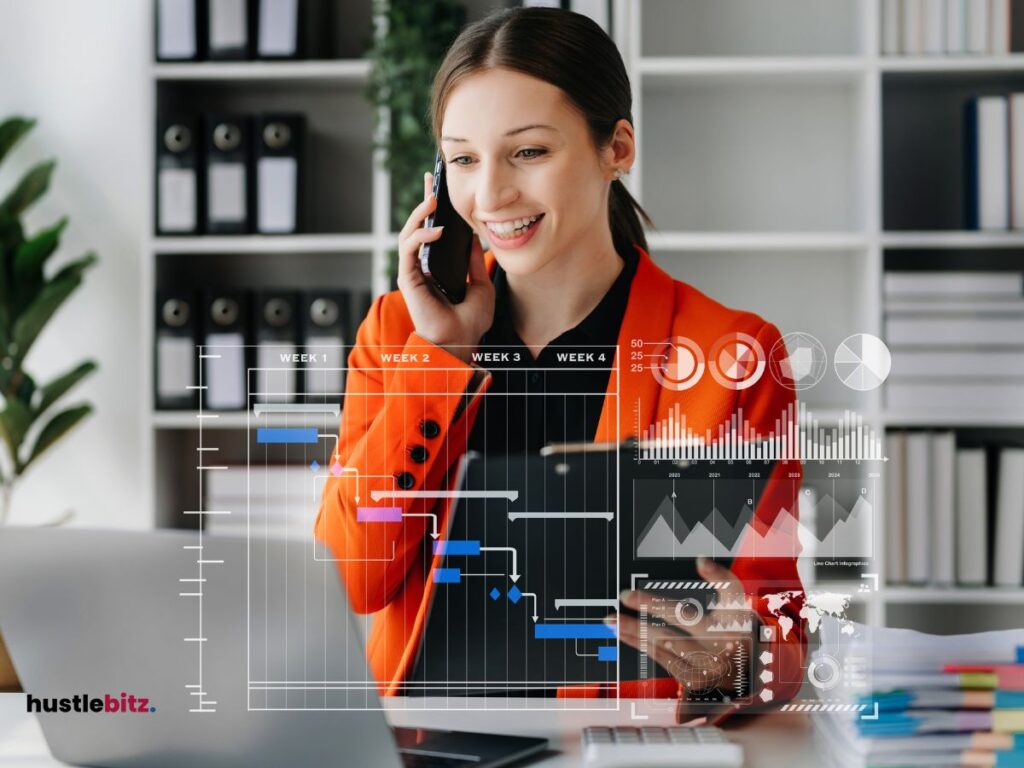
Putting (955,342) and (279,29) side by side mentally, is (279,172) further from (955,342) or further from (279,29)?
(955,342)

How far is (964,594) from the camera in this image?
1244 mm

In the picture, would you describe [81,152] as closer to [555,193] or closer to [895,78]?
[555,193]

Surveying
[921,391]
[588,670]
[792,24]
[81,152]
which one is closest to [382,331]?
[588,670]

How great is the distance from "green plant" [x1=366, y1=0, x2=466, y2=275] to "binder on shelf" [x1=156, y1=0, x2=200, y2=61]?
0.33 m

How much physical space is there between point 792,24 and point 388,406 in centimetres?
104

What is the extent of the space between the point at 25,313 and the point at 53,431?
219mm

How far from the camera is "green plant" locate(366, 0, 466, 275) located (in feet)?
3.89

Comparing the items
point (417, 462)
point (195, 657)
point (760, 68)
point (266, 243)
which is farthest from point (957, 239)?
point (195, 657)

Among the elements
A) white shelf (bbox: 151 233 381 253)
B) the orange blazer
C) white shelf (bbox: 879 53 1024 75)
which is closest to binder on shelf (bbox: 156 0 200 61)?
white shelf (bbox: 151 233 381 253)

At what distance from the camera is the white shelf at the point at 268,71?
147 centimetres

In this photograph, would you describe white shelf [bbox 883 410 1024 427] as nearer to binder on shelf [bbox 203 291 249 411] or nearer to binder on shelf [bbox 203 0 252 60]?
binder on shelf [bbox 203 291 249 411]

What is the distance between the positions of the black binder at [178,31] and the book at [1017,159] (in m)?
1.30

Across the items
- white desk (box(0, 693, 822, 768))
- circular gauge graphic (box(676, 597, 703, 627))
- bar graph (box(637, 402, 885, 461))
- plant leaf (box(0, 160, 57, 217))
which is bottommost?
white desk (box(0, 693, 822, 768))

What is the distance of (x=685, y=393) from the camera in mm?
787
